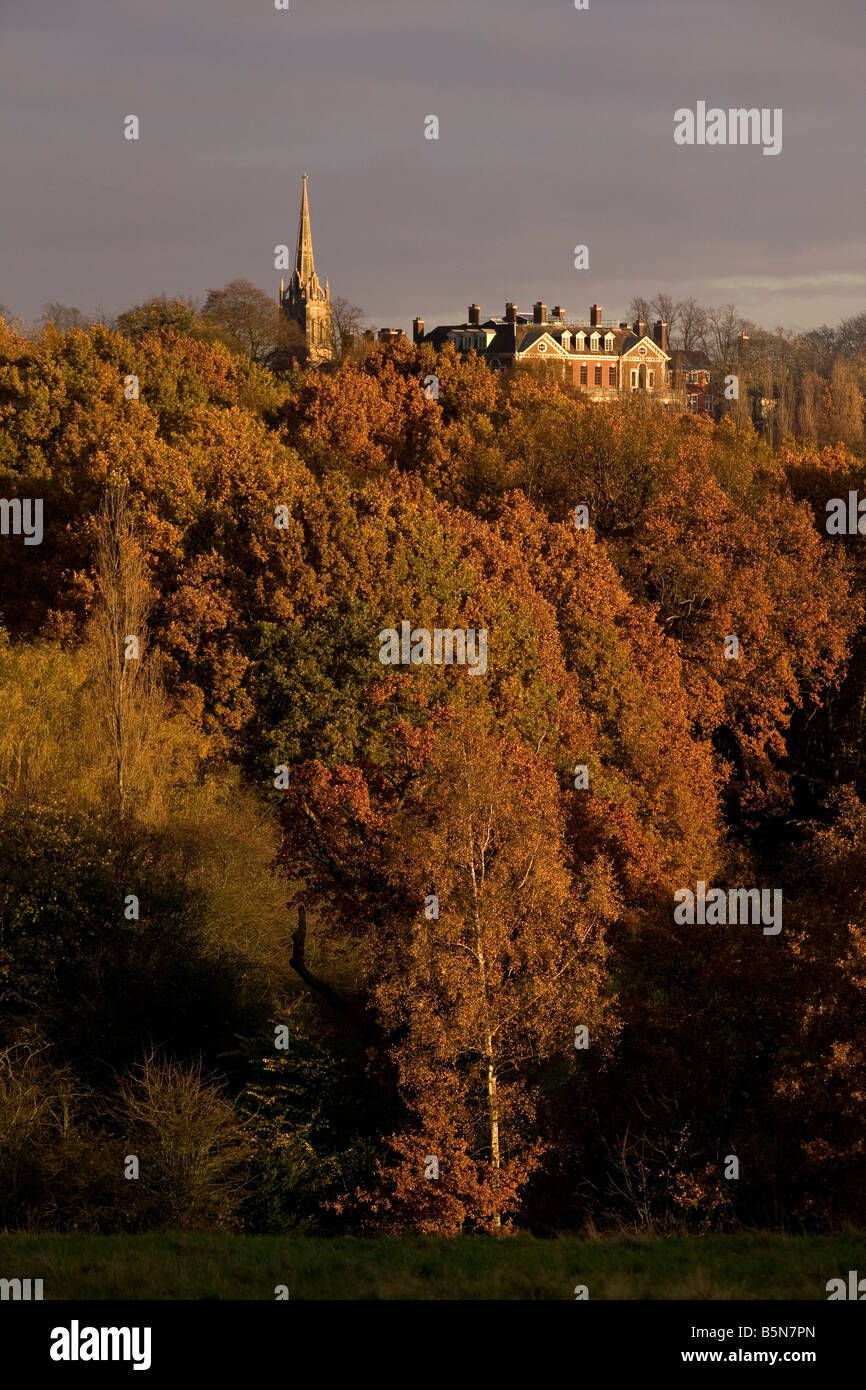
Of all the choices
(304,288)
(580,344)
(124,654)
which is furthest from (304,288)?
(124,654)

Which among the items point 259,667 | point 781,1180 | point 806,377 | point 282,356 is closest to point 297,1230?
point 781,1180

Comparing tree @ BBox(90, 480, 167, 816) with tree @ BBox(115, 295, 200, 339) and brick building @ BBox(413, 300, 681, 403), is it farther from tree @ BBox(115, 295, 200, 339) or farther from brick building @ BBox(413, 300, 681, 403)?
brick building @ BBox(413, 300, 681, 403)

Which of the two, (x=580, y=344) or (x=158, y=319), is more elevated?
(x=580, y=344)

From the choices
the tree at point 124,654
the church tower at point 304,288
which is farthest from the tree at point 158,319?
the church tower at point 304,288

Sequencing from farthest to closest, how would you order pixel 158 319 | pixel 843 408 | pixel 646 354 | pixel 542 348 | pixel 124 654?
pixel 646 354, pixel 542 348, pixel 843 408, pixel 158 319, pixel 124 654

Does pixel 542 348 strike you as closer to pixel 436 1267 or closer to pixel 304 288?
pixel 304 288

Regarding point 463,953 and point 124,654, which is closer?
point 463,953

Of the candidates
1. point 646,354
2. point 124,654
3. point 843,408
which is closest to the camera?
point 124,654
